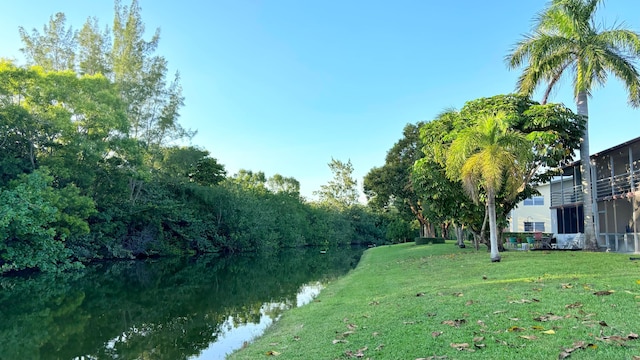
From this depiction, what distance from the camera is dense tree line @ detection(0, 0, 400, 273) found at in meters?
21.8

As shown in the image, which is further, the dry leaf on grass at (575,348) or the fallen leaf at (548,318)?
the fallen leaf at (548,318)

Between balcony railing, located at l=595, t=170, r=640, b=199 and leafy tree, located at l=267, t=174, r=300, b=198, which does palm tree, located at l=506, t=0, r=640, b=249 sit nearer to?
balcony railing, located at l=595, t=170, r=640, b=199

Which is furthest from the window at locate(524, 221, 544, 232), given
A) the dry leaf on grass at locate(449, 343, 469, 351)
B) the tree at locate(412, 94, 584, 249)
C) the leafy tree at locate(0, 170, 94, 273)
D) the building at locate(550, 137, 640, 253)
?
the dry leaf on grass at locate(449, 343, 469, 351)

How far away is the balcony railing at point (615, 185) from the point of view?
58.0ft

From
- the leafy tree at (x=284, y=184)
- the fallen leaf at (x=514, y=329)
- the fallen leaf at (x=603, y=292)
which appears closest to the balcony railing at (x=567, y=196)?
the fallen leaf at (x=603, y=292)

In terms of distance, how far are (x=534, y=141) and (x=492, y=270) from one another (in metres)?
5.75

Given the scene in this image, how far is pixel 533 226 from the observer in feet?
122

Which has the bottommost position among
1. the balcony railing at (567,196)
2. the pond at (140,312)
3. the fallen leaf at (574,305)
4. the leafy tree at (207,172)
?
the pond at (140,312)

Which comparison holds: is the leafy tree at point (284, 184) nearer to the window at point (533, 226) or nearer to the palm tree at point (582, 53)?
the window at point (533, 226)

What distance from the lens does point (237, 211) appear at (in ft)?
146

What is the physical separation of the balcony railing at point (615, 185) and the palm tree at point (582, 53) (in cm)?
215

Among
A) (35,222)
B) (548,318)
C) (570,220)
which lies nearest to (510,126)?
(570,220)

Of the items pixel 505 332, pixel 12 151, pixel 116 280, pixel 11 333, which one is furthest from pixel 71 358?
pixel 12 151

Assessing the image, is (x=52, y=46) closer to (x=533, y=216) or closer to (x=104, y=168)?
(x=104, y=168)
